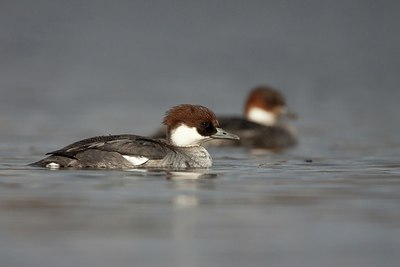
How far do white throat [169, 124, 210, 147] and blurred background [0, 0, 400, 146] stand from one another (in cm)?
522

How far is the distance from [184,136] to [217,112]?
927 cm

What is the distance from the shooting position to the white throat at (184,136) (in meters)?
13.7

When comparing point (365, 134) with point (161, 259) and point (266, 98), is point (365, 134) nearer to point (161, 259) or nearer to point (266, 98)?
point (266, 98)

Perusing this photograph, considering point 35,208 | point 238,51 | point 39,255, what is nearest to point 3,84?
point 238,51

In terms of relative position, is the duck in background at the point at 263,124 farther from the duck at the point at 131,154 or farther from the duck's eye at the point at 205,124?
the duck at the point at 131,154

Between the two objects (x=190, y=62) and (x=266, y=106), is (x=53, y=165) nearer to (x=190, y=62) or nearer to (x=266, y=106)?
(x=266, y=106)

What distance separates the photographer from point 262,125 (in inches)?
768

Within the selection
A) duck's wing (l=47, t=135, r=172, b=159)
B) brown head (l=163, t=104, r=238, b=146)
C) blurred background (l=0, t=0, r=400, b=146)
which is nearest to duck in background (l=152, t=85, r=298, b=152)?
blurred background (l=0, t=0, r=400, b=146)

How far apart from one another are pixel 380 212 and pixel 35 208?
2.74 m

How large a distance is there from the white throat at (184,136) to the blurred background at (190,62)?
5.22 meters

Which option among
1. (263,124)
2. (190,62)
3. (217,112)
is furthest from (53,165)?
(190,62)

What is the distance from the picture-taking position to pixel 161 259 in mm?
7812

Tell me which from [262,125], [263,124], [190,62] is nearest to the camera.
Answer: [262,125]

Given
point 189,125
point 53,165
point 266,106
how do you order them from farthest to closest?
point 266,106
point 189,125
point 53,165
